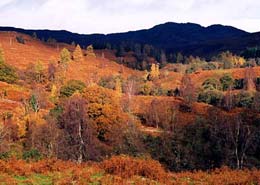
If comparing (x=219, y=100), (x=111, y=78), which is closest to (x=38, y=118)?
(x=219, y=100)

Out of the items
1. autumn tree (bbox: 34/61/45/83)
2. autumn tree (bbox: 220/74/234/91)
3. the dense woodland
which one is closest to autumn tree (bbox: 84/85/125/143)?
the dense woodland

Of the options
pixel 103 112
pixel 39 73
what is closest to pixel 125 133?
pixel 103 112

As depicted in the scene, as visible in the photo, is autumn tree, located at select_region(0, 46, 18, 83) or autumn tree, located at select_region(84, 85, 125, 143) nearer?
autumn tree, located at select_region(84, 85, 125, 143)

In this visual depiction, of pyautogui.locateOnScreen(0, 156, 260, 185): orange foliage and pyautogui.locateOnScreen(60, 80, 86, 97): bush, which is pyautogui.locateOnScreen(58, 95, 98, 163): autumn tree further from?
pyautogui.locateOnScreen(60, 80, 86, 97): bush

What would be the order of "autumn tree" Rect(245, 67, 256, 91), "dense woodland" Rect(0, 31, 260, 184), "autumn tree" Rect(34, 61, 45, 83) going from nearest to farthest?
"dense woodland" Rect(0, 31, 260, 184), "autumn tree" Rect(34, 61, 45, 83), "autumn tree" Rect(245, 67, 256, 91)

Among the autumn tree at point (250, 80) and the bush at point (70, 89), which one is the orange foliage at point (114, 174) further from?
the autumn tree at point (250, 80)

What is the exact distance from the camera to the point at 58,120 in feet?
174

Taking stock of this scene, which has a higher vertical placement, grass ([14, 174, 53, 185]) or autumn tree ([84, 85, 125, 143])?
grass ([14, 174, 53, 185])

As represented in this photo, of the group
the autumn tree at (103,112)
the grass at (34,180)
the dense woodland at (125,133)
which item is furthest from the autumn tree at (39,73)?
the grass at (34,180)

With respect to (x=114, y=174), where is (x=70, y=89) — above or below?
below

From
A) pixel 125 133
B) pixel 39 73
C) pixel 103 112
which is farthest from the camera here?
pixel 39 73

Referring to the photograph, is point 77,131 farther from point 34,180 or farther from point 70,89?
point 70,89

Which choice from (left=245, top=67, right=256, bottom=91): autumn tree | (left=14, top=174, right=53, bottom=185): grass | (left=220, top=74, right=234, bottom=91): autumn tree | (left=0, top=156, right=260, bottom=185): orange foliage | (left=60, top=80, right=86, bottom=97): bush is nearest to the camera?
(left=14, top=174, right=53, bottom=185): grass

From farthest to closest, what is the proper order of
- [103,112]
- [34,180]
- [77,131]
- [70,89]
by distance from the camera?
[70,89], [103,112], [77,131], [34,180]
